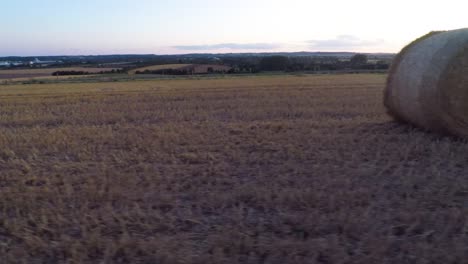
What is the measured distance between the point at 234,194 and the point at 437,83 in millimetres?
5136

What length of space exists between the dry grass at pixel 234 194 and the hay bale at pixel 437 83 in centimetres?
33

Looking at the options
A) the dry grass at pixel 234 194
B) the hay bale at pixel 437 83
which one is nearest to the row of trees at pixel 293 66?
the hay bale at pixel 437 83

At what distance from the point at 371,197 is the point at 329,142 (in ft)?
11.1

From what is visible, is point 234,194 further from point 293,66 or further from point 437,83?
point 293,66

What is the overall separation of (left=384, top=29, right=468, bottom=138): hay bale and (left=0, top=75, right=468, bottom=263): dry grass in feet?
1.07

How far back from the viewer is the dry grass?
4383 millimetres

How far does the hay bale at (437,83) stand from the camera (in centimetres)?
902

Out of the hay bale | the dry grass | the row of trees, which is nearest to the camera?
the dry grass

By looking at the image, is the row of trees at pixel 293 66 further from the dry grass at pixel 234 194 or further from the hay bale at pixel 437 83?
the dry grass at pixel 234 194

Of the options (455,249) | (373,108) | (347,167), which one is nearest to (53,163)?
(347,167)

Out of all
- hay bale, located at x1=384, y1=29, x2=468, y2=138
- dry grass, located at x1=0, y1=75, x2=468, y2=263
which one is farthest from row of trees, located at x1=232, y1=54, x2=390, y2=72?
dry grass, located at x1=0, y1=75, x2=468, y2=263

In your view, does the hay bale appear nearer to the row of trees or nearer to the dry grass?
the dry grass

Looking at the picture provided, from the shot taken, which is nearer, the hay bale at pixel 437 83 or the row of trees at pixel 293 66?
the hay bale at pixel 437 83

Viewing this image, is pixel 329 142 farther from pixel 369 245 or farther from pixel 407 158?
pixel 369 245
